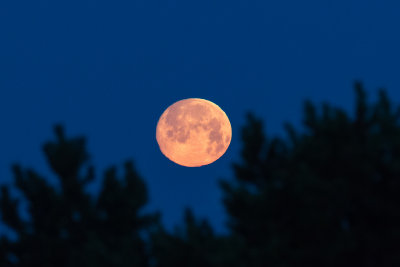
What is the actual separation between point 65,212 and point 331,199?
9686 mm

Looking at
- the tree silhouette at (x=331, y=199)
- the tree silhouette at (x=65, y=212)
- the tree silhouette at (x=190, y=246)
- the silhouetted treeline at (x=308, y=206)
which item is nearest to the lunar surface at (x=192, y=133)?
the tree silhouette at (x=65, y=212)

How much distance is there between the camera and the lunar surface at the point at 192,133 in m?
20.8

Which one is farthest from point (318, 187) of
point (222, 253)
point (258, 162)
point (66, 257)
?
point (66, 257)

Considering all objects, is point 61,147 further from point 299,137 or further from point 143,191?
point 299,137

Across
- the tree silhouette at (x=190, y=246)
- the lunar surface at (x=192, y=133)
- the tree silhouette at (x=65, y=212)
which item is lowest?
the tree silhouette at (x=190, y=246)

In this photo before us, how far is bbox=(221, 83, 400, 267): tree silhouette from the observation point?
42.3ft

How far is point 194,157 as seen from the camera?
69.8 ft

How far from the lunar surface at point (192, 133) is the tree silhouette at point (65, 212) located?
225 cm

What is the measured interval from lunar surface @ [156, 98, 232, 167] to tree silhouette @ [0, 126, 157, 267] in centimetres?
225

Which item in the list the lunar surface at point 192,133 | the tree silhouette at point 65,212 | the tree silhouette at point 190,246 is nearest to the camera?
the tree silhouette at point 190,246

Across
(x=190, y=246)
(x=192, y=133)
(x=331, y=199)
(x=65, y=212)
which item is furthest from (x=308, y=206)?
(x=65, y=212)

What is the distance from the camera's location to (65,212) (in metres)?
19.4

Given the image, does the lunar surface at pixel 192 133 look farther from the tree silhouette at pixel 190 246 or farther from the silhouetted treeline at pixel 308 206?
the tree silhouette at pixel 190 246

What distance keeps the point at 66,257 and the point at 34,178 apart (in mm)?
2864
